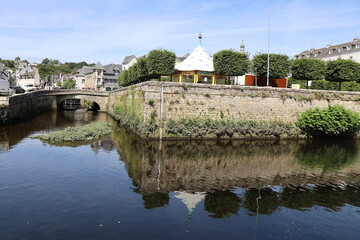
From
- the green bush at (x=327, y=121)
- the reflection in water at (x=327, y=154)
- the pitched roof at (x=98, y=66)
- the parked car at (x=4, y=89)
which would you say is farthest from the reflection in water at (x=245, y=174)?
the pitched roof at (x=98, y=66)

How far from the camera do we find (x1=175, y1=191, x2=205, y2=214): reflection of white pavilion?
1265 cm

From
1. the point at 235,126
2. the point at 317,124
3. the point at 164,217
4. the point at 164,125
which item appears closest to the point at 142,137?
the point at 164,125

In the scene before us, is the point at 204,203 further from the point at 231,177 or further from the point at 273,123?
the point at 273,123

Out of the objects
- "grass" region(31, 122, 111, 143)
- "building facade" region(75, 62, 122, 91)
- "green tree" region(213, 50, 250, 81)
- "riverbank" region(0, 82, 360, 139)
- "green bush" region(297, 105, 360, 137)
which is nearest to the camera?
"grass" region(31, 122, 111, 143)

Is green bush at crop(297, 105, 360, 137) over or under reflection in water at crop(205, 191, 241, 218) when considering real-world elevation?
over

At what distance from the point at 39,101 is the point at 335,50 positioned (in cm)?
6644

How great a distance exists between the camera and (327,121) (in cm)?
2986

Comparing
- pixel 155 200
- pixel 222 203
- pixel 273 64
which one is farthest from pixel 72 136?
pixel 273 64

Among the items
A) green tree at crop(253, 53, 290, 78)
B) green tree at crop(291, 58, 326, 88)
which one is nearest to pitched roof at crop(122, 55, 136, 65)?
green tree at crop(253, 53, 290, 78)

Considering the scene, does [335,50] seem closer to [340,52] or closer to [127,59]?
[340,52]

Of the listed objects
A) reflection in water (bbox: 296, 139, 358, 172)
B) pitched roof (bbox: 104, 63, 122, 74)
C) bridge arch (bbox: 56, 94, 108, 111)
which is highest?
pitched roof (bbox: 104, 63, 122, 74)

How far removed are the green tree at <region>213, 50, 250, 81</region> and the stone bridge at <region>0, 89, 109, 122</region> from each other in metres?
24.5

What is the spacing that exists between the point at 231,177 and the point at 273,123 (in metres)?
15.6

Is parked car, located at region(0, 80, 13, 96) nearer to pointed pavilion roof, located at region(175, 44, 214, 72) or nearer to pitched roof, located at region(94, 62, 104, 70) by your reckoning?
pointed pavilion roof, located at region(175, 44, 214, 72)
